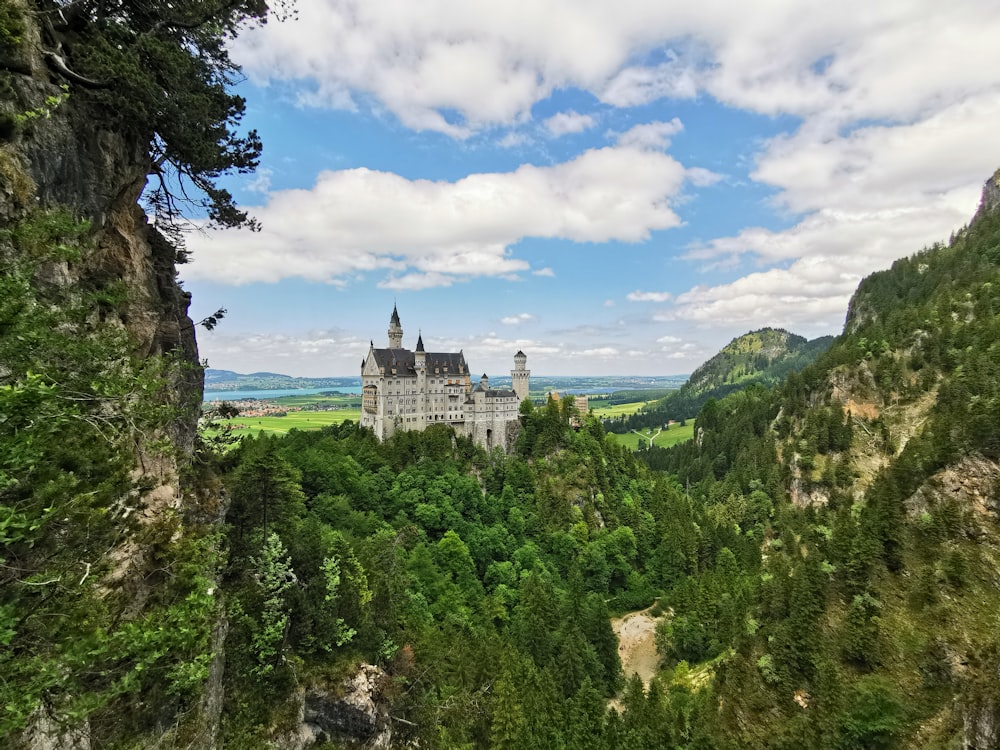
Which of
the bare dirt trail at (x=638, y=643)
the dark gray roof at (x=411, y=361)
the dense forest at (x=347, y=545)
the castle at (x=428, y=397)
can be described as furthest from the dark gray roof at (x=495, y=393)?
the bare dirt trail at (x=638, y=643)

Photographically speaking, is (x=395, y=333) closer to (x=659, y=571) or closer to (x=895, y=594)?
(x=659, y=571)

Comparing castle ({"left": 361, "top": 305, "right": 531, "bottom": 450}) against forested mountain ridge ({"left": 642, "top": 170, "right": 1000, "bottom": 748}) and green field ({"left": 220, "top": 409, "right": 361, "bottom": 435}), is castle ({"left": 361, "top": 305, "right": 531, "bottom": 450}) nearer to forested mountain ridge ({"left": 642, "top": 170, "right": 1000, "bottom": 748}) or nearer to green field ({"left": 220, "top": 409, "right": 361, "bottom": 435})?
green field ({"left": 220, "top": 409, "right": 361, "bottom": 435})

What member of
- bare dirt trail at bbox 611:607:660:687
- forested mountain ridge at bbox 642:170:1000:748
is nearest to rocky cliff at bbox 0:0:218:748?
forested mountain ridge at bbox 642:170:1000:748

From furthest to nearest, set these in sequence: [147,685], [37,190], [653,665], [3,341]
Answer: [653,665] < [147,685] < [37,190] < [3,341]

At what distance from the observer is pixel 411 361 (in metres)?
87.6

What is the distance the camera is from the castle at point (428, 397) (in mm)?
83375

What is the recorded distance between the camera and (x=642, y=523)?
88.6 m

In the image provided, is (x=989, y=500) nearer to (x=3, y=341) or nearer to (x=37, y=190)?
(x=3, y=341)

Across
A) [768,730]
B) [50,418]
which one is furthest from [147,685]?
[768,730]

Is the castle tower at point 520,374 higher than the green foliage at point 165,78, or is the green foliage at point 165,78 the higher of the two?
the green foliage at point 165,78

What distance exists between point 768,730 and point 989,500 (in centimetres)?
2829

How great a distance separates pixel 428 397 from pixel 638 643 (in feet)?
172

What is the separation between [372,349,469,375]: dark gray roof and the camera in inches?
3287

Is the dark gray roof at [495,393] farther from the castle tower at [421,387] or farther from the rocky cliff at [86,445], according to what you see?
the rocky cliff at [86,445]
